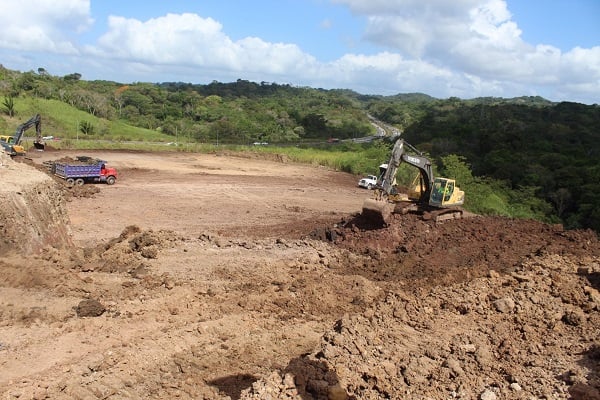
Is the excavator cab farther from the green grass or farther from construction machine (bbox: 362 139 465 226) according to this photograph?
the green grass

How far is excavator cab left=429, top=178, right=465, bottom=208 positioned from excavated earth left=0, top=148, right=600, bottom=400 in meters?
Result: 1.04

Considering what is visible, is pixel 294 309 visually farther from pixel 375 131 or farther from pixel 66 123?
pixel 375 131

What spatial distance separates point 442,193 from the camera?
1909cm

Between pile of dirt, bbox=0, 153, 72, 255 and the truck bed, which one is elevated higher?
pile of dirt, bbox=0, 153, 72, 255

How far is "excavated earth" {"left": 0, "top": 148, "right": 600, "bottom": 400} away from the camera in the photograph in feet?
25.9

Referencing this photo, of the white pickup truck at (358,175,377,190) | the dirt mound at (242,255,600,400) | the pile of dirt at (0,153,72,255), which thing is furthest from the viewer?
the white pickup truck at (358,175,377,190)

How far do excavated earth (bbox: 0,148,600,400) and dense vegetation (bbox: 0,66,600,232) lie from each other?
17.5 m

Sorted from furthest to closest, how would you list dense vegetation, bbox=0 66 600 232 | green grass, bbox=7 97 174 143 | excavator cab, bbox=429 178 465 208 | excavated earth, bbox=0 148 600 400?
1. green grass, bbox=7 97 174 143
2. dense vegetation, bbox=0 66 600 232
3. excavator cab, bbox=429 178 465 208
4. excavated earth, bbox=0 148 600 400

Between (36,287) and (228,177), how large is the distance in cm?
2460

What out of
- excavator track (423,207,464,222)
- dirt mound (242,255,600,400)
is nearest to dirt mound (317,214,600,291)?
excavator track (423,207,464,222)

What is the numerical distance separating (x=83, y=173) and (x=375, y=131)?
7926 centimetres

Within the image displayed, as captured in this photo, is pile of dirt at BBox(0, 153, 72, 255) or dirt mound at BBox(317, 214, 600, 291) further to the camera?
dirt mound at BBox(317, 214, 600, 291)

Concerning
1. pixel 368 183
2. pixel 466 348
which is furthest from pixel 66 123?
pixel 466 348

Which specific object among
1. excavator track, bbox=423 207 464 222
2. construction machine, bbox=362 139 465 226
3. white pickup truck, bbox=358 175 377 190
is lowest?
white pickup truck, bbox=358 175 377 190
